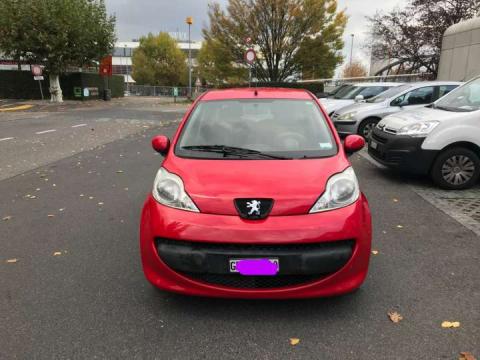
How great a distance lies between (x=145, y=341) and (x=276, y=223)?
1125 millimetres

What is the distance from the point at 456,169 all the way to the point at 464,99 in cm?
123

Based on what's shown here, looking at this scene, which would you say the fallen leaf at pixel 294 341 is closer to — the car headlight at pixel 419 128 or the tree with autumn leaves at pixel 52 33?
the car headlight at pixel 419 128

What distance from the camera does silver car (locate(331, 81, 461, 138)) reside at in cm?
1026

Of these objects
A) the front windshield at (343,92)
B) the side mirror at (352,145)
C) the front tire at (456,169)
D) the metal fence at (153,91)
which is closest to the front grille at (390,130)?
the front tire at (456,169)

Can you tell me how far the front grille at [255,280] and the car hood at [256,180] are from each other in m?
0.43

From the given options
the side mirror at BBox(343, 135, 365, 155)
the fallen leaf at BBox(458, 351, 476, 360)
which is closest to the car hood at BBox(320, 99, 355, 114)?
the side mirror at BBox(343, 135, 365, 155)

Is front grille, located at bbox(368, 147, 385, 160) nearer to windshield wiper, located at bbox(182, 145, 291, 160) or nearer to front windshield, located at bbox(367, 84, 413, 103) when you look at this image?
windshield wiper, located at bbox(182, 145, 291, 160)

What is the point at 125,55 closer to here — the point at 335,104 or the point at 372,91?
the point at 335,104

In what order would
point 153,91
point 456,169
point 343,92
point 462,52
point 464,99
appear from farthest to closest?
point 153,91 < point 462,52 < point 343,92 < point 464,99 < point 456,169

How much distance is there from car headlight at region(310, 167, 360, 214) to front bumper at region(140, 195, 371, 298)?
59 mm

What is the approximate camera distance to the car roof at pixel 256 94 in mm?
4305

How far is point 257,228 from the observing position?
9.09 ft

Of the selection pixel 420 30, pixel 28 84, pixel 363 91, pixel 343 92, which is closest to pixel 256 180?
pixel 363 91

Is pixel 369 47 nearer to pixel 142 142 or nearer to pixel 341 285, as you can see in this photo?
pixel 142 142
